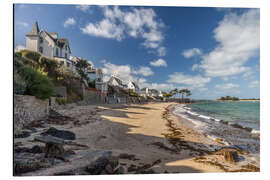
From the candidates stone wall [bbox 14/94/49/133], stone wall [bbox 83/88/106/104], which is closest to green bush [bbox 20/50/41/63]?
stone wall [bbox 83/88/106/104]

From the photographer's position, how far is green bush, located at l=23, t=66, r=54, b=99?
5066mm

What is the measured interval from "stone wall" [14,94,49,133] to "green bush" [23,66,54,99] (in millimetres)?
316

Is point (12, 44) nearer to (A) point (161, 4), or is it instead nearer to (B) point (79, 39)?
(B) point (79, 39)

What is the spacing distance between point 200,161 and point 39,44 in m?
21.8

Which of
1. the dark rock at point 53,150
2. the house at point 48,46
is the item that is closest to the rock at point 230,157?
the dark rock at point 53,150

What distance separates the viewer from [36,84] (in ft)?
17.3

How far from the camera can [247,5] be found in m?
3.31

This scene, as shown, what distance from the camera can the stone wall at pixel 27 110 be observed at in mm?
3707

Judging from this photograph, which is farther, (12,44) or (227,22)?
(227,22)

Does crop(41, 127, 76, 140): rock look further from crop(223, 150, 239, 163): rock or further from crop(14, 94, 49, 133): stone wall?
crop(223, 150, 239, 163): rock

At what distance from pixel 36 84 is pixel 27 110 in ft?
4.73

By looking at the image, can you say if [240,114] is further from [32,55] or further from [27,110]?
[32,55]

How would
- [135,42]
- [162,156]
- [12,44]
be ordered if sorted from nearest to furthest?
1. [12,44]
2. [162,156]
3. [135,42]
